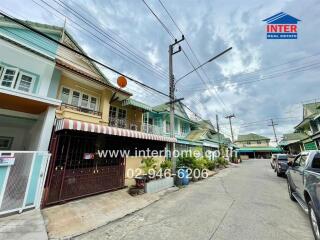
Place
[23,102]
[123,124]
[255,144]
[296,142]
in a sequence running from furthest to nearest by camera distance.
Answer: [255,144] → [296,142] → [123,124] → [23,102]

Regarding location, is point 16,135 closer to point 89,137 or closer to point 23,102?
point 23,102

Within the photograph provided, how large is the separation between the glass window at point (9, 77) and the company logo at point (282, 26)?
48.8 feet

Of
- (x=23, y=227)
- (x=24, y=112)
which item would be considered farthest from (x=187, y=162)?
(x=24, y=112)

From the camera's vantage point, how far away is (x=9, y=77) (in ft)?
29.7

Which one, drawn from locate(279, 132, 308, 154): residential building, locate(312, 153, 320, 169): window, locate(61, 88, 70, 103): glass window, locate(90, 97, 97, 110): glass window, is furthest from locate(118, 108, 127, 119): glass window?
locate(279, 132, 308, 154): residential building

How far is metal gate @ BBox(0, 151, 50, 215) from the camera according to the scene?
5250 mm

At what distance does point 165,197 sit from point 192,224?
3.69 meters

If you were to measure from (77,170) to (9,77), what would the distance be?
6.85 m

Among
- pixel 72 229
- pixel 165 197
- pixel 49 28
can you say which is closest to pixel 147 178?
pixel 165 197

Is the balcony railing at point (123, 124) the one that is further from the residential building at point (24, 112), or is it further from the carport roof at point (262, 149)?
the carport roof at point (262, 149)

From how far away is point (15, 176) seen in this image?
555cm

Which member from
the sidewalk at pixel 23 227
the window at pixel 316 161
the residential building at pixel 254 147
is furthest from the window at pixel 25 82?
the residential building at pixel 254 147

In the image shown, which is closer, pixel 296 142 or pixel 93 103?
pixel 93 103

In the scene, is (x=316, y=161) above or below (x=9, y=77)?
below
